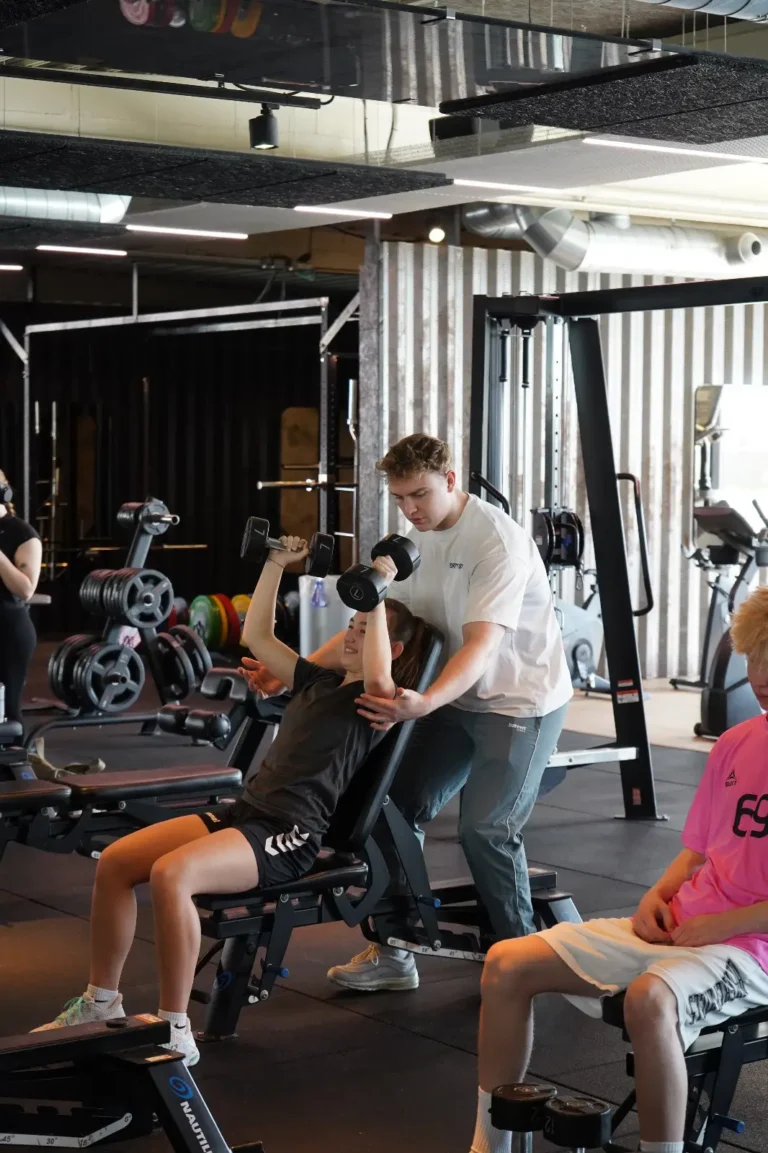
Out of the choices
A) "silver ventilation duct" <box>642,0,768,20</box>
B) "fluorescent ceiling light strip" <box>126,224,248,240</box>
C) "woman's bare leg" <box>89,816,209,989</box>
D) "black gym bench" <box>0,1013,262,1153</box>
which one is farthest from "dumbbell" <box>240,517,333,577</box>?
"fluorescent ceiling light strip" <box>126,224,248,240</box>

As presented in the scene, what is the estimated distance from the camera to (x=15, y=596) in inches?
255

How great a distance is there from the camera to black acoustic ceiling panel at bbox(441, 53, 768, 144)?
4.52 meters

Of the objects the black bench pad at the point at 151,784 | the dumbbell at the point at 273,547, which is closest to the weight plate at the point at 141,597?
the black bench pad at the point at 151,784

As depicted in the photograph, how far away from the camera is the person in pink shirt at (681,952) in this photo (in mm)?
2334

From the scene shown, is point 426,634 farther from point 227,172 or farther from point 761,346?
point 761,346

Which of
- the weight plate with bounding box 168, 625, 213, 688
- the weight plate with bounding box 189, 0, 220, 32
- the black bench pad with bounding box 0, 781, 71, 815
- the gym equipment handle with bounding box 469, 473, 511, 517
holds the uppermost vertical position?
the weight plate with bounding box 189, 0, 220, 32

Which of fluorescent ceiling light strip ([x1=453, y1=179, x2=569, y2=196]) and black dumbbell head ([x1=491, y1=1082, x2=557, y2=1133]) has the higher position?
fluorescent ceiling light strip ([x1=453, y1=179, x2=569, y2=196])

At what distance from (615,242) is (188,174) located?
9.45 ft

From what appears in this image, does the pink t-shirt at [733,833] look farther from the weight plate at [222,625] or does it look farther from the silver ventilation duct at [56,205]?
the weight plate at [222,625]

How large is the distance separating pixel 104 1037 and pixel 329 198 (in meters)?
5.26

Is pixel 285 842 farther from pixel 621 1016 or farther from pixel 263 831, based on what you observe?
pixel 621 1016

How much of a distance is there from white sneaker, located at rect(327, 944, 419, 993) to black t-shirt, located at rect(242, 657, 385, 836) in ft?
1.73

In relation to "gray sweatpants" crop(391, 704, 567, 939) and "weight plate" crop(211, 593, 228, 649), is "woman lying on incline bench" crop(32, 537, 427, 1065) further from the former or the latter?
"weight plate" crop(211, 593, 228, 649)

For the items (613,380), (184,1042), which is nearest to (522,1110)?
(184,1042)
